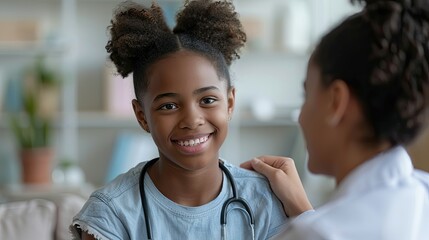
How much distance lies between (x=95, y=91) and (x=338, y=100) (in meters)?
4.15

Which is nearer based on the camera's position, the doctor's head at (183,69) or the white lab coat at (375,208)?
the white lab coat at (375,208)

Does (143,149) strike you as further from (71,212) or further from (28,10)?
(71,212)

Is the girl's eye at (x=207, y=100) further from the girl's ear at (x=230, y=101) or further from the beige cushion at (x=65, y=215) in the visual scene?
the beige cushion at (x=65, y=215)

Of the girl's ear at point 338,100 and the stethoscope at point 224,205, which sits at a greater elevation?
the girl's ear at point 338,100

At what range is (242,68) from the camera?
5488mm

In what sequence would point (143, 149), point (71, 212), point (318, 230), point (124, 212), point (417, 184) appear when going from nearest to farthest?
point (318, 230), point (417, 184), point (124, 212), point (71, 212), point (143, 149)

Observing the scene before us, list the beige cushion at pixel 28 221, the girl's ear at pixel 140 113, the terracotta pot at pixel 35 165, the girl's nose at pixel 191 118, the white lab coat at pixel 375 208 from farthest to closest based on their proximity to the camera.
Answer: the terracotta pot at pixel 35 165 < the beige cushion at pixel 28 221 < the girl's ear at pixel 140 113 < the girl's nose at pixel 191 118 < the white lab coat at pixel 375 208

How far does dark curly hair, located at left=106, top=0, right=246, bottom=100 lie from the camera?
182cm

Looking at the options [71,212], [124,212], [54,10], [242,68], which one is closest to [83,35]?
[54,10]

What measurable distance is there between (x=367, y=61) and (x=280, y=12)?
4189 millimetres

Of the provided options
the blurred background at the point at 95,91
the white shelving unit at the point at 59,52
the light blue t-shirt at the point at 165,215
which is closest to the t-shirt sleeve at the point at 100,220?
the light blue t-shirt at the point at 165,215

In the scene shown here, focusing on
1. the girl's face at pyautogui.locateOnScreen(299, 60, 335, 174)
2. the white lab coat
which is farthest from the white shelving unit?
the white lab coat

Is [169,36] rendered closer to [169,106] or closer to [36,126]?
[169,106]

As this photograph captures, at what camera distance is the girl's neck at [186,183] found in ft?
5.93
